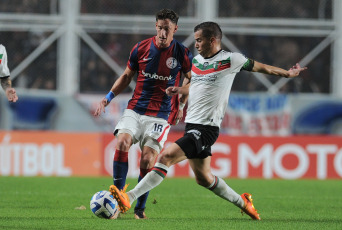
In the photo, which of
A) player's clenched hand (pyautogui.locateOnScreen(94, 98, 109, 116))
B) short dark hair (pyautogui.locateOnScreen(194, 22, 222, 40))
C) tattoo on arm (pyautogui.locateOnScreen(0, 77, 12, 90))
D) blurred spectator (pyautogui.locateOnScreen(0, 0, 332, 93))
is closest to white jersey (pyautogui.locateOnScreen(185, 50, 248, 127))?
short dark hair (pyautogui.locateOnScreen(194, 22, 222, 40))

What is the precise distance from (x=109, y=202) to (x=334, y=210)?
326 centimetres

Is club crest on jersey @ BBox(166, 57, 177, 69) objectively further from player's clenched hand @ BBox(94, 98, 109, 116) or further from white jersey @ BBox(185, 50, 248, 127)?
player's clenched hand @ BBox(94, 98, 109, 116)

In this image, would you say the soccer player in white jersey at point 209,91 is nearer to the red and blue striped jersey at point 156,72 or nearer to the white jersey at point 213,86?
the white jersey at point 213,86

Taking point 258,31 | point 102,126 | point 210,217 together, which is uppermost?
point 258,31

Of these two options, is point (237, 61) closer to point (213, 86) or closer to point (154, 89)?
point (213, 86)

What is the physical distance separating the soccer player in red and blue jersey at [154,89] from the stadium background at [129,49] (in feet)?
29.6

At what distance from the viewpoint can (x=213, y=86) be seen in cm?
759

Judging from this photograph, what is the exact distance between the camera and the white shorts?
318 inches

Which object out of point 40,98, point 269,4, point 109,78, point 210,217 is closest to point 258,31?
point 269,4

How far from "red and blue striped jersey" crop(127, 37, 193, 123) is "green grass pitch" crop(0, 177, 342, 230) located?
1180mm

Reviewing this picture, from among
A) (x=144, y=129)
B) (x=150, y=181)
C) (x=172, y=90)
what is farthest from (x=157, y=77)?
(x=150, y=181)

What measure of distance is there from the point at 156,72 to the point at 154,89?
0.62 feet

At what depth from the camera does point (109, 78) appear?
1866cm

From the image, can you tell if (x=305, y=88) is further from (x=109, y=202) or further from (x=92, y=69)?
(x=109, y=202)
